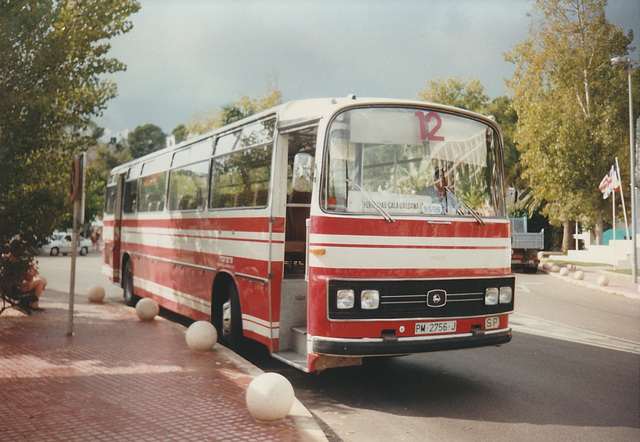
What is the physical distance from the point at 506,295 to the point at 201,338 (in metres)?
4.03

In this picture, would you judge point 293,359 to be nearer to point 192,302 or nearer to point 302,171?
point 302,171

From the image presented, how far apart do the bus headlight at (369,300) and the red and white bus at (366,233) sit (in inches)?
0.4

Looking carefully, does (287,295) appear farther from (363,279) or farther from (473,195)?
(473,195)

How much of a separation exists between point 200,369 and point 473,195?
387 centimetres

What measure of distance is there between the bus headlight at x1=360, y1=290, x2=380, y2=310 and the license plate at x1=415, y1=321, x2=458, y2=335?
54 cm

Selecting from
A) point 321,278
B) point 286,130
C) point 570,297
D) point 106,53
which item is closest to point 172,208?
point 106,53

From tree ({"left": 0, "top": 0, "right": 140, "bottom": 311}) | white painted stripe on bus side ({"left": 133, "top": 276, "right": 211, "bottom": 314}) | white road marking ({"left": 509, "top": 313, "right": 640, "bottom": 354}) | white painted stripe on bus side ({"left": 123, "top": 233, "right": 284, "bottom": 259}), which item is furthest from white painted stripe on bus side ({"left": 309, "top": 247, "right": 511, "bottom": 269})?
tree ({"left": 0, "top": 0, "right": 140, "bottom": 311})

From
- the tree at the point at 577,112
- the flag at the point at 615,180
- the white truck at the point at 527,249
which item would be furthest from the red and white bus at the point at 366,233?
the tree at the point at 577,112

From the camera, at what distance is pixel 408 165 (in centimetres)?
702

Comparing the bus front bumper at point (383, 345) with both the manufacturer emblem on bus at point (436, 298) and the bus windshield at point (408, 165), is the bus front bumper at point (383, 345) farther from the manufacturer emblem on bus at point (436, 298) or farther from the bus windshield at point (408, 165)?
the bus windshield at point (408, 165)

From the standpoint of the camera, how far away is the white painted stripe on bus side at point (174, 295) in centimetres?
1017

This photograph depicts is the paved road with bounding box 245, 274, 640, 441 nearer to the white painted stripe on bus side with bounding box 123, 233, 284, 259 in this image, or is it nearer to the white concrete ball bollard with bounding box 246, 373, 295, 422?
the white concrete ball bollard with bounding box 246, 373, 295, 422

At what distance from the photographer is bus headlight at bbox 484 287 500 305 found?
284 inches

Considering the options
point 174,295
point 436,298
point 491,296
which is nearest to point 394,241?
point 436,298
